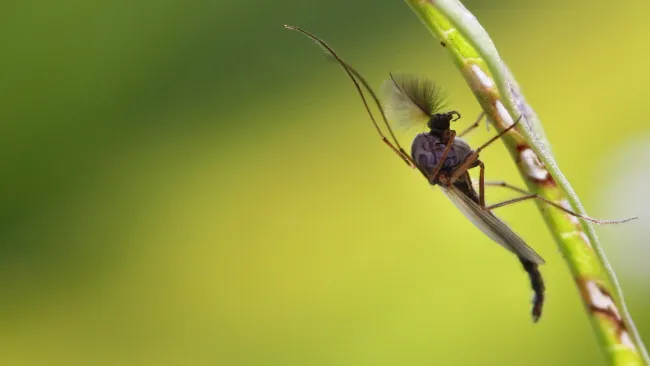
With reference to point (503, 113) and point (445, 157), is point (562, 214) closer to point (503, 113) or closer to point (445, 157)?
point (503, 113)

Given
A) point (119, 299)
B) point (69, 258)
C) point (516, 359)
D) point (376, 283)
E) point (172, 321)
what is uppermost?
point (69, 258)

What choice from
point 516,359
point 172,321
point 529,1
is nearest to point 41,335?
point 172,321

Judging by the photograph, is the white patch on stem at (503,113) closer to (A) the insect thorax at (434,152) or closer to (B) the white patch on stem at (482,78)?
(B) the white patch on stem at (482,78)

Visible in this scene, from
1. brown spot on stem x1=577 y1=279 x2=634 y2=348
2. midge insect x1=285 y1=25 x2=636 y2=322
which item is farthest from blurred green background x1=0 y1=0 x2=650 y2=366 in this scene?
brown spot on stem x1=577 y1=279 x2=634 y2=348

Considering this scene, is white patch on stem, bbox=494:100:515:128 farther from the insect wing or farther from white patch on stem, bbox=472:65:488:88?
the insect wing

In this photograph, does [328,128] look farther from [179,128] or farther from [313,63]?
[179,128]

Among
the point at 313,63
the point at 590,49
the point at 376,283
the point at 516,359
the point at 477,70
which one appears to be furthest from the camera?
the point at 313,63
